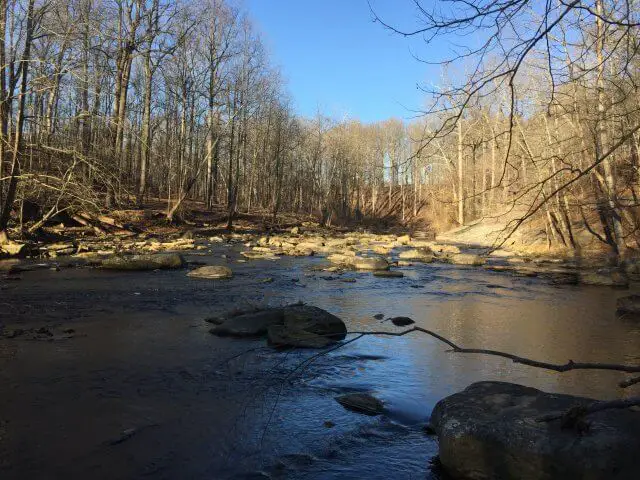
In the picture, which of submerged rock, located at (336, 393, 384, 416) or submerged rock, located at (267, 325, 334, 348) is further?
submerged rock, located at (267, 325, 334, 348)

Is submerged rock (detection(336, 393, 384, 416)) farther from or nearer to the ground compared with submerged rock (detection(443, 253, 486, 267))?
nearer to the ground

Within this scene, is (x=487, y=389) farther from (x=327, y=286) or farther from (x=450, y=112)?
(x=327, y=286)

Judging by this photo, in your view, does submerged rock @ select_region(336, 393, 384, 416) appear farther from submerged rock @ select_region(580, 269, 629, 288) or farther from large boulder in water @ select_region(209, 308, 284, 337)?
submerged rock @ select_region(580, 269, 629, 288)

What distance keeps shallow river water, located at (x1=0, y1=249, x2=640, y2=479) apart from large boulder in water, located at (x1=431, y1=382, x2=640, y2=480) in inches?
14.6

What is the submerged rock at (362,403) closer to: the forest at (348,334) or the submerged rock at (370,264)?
the forest at (348,334)

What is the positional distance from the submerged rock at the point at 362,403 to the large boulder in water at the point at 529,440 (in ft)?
2.78

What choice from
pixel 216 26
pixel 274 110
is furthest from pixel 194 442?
pixel 274 110

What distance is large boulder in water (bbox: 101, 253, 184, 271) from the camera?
40.7 ft

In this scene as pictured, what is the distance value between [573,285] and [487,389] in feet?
35.7

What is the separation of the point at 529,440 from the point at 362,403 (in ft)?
5.71

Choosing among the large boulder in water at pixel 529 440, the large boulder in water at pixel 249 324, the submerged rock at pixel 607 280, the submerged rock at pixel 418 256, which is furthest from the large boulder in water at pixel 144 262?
the submerged rock at pixel 607 280

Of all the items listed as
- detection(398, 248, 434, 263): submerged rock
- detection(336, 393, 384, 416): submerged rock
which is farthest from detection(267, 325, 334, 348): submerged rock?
detection(398, 248, 434, 263): submerged rock

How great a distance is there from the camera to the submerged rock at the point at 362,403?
4.31 metres

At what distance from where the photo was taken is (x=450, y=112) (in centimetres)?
259
